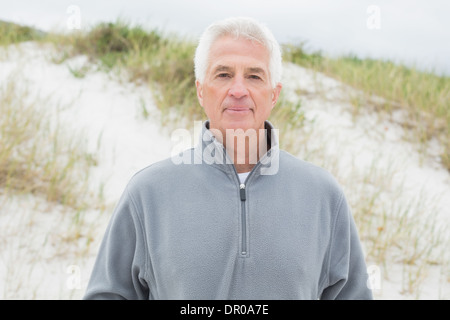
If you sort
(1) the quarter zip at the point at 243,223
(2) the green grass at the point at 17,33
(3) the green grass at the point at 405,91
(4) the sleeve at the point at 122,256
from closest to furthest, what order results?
1. (1) the quarter zip at the point at 243,223
2. (4) the sleeve at the point at 122,256
3. (3) the green grass at the point at 405,91
4. (2) the green grass at the point at 17,33

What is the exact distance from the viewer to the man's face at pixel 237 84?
200 cm

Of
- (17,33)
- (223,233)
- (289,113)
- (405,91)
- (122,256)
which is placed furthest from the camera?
(17,33)

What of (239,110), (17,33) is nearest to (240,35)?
(239,110)

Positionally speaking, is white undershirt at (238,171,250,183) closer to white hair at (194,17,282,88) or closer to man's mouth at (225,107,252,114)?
man's mouth at (225,107,252,114)

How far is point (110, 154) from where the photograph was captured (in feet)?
20.0

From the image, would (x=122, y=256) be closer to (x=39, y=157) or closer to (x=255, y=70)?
(x=255, y=70)

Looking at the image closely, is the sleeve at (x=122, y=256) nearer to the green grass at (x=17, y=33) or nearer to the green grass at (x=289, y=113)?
the green grass at (x=289, y=113)

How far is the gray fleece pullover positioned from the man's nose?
215mm

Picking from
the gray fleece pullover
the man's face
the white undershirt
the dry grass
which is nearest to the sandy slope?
the dry grass

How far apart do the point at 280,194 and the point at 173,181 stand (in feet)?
1.55

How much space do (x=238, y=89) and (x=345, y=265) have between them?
3.06ft

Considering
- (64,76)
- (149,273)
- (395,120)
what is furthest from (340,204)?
(64,76)

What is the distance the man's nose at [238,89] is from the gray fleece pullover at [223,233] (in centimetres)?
21

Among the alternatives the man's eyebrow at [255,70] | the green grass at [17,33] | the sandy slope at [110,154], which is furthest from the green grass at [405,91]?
the man's eyebrow at [255,70]
